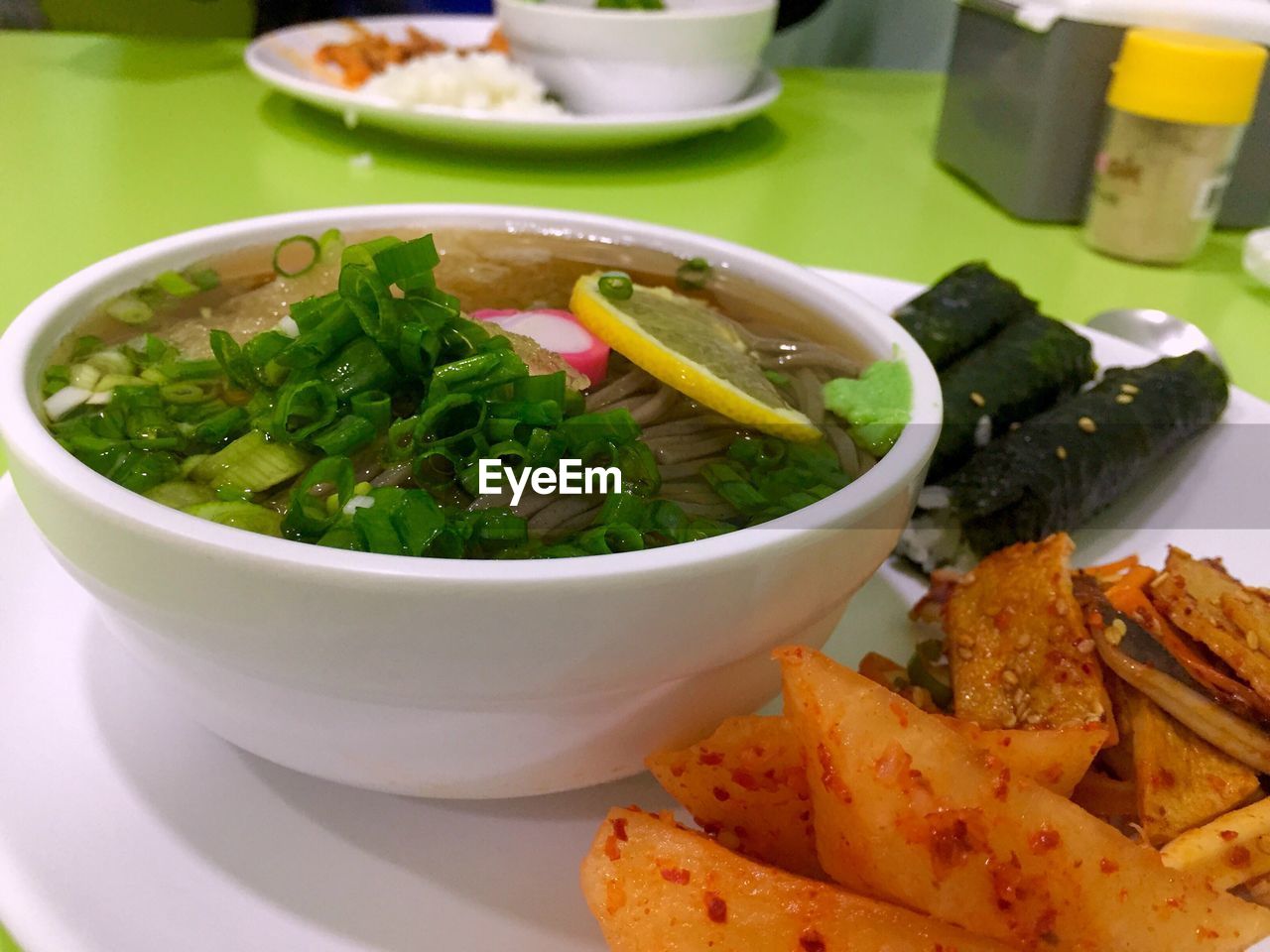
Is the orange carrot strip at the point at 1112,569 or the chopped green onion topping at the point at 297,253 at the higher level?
the chopped green onion topping at the point at 297,253

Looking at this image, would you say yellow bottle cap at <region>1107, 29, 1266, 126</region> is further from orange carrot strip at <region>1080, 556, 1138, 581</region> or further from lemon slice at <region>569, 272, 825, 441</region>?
lemon slice at <region>569, 272, 825, 441</region>

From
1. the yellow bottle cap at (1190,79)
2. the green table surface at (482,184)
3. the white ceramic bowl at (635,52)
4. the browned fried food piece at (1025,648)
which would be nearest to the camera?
the browned fried food piece at (1025,648)

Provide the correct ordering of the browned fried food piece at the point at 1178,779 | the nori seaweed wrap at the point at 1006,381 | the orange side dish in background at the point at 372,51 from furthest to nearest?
1. the orange side dish in background at the point at 372,51
2. the nori seaweed wrap at the point at 1006,381
3. the browned fried food piece at the point at 1178,779

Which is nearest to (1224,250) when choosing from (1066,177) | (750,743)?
(1066,177)

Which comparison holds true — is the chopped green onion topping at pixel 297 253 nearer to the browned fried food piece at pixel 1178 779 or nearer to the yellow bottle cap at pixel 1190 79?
the browned fried food piece at pixel 1178 779

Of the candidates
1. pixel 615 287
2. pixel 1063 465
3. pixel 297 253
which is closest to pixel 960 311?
pixel 1063 465

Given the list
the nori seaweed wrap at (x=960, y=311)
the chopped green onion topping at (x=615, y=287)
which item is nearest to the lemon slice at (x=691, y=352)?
the chopped green onion topping at (x=615, y=287)

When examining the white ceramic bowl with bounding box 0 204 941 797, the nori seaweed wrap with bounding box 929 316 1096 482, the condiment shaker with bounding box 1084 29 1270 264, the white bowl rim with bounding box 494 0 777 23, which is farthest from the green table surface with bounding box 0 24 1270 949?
the white ceramic bowl with bounding box 0 204 941 797
